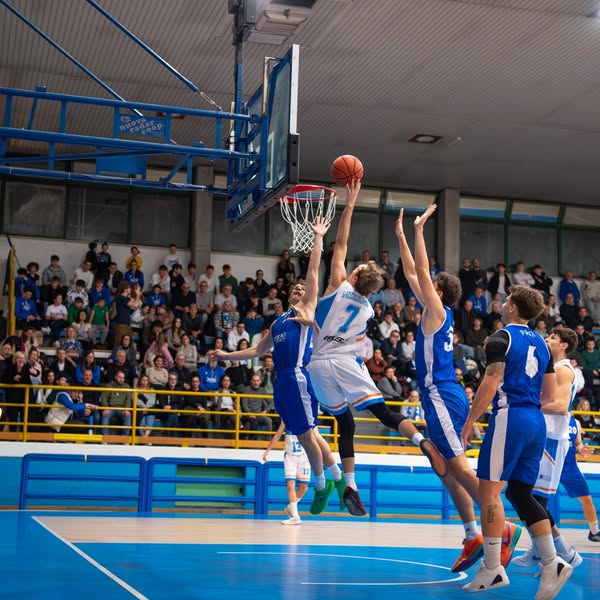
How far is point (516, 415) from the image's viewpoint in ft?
22.9

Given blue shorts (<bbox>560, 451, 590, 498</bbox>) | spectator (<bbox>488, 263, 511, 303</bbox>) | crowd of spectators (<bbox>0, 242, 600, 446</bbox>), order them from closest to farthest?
blue shorts (<bbox>560, 451, 590, 498</bbox>) < crowd of spectators (<bbox>0, 242, 600, 446</bbox>) < spectator (<bbox>488, 263, 511, 303</bbox>)

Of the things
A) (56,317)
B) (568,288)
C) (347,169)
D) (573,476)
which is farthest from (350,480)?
(568,288)

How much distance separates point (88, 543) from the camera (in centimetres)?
1007

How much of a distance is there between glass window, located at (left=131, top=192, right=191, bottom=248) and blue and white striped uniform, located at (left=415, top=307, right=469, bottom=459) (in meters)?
17.3

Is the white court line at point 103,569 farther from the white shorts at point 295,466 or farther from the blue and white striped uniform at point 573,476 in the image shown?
the blue and white striped uniform at point 573,476

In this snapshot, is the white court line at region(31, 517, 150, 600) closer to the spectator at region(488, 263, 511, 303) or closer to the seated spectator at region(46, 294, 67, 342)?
the seated spectator at region(46, 294, 67, 342)

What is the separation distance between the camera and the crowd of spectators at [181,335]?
17719mm

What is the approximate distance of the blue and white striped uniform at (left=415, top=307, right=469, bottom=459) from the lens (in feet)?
26.2

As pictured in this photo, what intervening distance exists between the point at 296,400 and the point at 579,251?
69.8ft

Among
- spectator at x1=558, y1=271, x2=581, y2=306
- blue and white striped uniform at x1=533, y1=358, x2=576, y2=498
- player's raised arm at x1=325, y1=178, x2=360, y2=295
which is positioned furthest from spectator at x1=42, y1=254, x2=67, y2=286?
blue and white striped uniform at x1=533, y1=358, x2=576, y2=498

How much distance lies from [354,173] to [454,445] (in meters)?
3.03

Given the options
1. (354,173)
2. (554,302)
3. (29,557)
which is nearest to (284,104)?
(354,173)

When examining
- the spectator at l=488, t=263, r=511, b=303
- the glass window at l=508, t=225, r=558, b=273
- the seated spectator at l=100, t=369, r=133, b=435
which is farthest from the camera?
the glass window at l=508, t=225, r=558, b=273

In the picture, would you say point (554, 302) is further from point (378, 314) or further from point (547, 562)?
point (547, 562)
